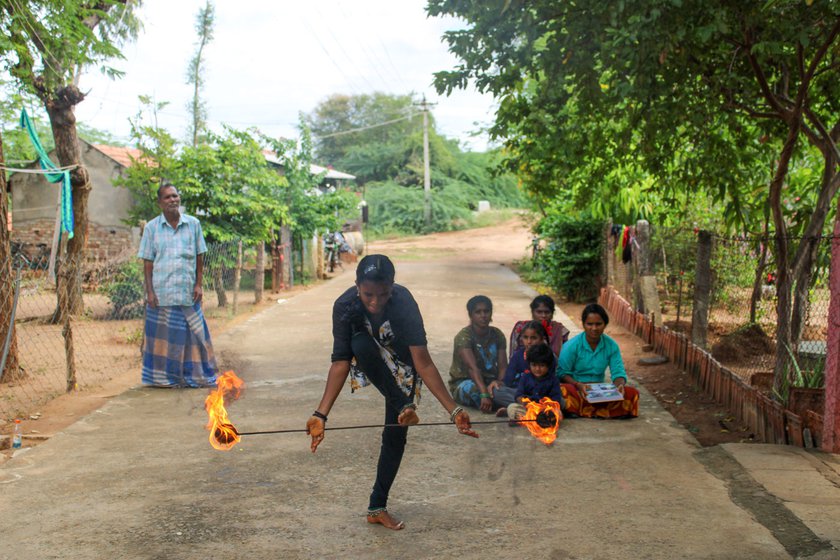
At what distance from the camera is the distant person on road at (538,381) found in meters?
6.77

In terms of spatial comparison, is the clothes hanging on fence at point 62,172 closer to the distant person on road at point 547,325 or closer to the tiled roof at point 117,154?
the distant person on road at point 547,325

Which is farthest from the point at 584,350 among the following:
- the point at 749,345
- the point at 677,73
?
the point at 749,345

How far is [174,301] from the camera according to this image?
8141mm

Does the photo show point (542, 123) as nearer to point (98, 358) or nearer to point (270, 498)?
point (270, 498)

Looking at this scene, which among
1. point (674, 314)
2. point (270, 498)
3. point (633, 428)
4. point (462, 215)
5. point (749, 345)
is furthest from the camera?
point (462, 215)

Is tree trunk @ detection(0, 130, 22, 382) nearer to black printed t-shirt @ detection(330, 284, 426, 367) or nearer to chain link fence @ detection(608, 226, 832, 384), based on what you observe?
black printed t-shirt @ detection(330, 284, 426, 367)

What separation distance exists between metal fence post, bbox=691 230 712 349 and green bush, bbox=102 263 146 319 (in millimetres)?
8907

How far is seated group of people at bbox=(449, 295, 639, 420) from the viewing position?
6910 mm

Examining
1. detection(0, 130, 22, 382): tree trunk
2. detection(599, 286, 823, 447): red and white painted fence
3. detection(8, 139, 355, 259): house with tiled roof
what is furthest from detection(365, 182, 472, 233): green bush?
detection(0, 130, 22, 382): tree trunk

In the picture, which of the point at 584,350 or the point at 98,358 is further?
the point at 98,358

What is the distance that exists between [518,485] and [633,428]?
196 centimetres

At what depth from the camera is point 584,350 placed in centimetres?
752

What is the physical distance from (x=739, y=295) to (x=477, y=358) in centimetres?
541

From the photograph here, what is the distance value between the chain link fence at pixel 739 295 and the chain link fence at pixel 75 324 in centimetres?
669
